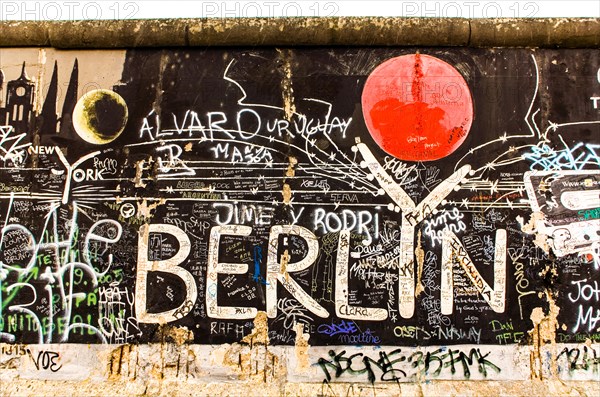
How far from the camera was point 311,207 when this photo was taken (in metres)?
5.59

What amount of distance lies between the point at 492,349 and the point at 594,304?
3.90ft

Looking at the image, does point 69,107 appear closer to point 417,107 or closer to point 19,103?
point 19,103

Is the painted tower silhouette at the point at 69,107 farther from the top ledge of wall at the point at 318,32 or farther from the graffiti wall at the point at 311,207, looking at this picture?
the top ledge of wall at the point at 318,32

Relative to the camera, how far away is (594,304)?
5438 mm

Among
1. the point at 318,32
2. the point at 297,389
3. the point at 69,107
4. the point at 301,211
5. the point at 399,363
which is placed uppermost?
the point at 318,32

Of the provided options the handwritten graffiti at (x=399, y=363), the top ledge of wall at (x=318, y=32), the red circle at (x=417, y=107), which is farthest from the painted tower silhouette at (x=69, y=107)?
the handwritten graffiti at (x=399, y=363)

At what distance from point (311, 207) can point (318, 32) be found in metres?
1.94

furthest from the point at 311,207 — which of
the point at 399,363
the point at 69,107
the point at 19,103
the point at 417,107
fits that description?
the point at 19,103

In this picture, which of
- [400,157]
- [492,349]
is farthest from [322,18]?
[492,349]

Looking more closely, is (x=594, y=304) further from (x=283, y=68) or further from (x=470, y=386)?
(x=283, y=68)

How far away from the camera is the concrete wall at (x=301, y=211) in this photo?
5418 mm

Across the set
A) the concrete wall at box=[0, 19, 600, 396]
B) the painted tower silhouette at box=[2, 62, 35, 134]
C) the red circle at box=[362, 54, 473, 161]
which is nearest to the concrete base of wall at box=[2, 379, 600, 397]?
the concrete wall at box=[0, 19, 600, 396]

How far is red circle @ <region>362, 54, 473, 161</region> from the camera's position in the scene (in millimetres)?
5641

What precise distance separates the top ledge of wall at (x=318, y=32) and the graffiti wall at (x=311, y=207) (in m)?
0.14
